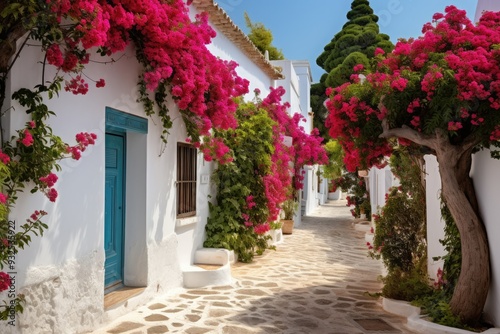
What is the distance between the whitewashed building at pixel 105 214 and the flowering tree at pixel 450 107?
9.25 feet

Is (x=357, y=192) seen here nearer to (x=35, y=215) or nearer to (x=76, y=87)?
(x=76, y=87)

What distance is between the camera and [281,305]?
6590 mm

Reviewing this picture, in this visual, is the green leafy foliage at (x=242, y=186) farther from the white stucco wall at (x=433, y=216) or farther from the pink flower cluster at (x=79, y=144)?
the pink flower cluster at (x=79, y=144)

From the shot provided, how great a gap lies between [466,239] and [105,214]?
178 inches

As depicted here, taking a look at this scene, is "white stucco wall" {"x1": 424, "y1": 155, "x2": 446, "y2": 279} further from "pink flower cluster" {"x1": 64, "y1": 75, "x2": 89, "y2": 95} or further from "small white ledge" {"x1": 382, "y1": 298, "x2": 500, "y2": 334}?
"pink flower cluster" {"x1": 64, "y1": 75, "x2": 89, "y2": 95}

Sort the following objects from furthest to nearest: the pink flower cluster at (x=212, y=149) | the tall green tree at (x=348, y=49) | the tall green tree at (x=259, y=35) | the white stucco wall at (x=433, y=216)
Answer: the tall green tree at (x=348, y=49), the tall green tree at (x=259, y=35), the pink flower cluster at (x=212, y=149), the white stucco wall at (x=433, y=216)

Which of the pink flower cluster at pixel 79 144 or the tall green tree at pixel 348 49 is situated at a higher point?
the tall green tree at pixel 348 49

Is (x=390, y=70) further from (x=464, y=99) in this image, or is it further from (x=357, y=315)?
(x=357, y=315)

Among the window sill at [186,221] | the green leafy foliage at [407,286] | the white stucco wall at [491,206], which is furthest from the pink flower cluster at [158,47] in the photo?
the white stucco wall at [491,206]

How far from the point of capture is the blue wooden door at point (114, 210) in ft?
19.5

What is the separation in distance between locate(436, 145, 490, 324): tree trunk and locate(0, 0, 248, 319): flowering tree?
3.43 meters

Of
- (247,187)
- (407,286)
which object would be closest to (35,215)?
(407,286)

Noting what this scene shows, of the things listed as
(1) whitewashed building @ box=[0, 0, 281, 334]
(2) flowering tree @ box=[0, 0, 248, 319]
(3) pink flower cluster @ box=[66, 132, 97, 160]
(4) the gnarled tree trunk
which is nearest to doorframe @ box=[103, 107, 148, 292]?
(1) whitewashed building @ box=[0, 0, 281, 334]

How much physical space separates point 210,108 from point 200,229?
2687 mm
